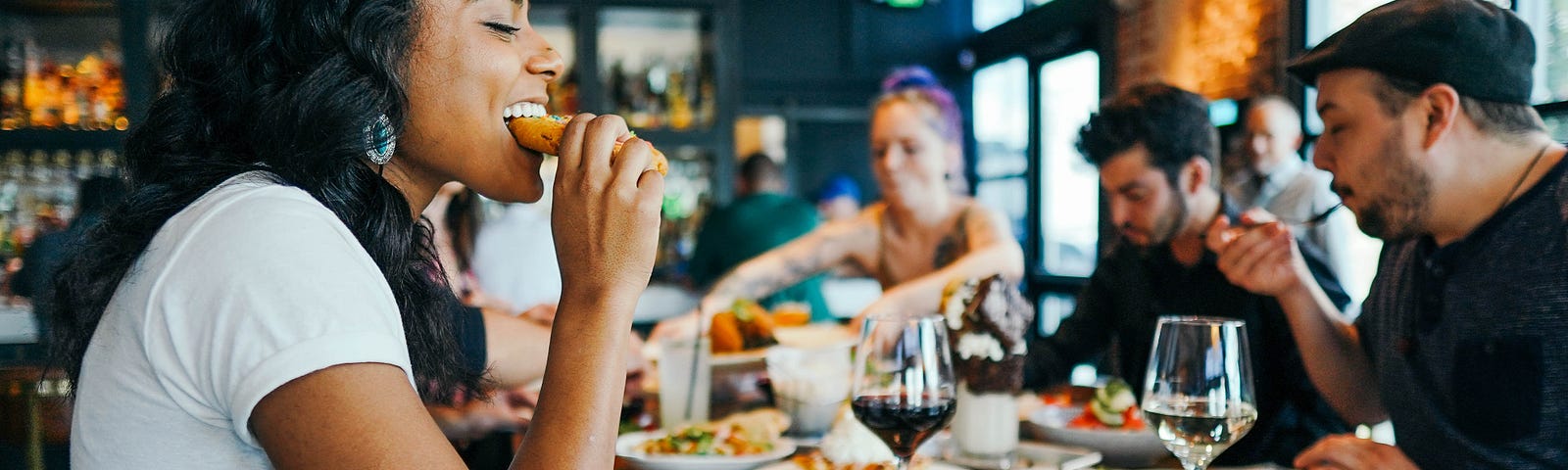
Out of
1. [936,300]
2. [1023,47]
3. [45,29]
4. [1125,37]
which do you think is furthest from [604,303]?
[1023,47]

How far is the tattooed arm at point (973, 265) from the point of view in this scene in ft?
8.03

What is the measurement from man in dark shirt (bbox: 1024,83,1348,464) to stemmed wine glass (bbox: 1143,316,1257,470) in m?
1.01

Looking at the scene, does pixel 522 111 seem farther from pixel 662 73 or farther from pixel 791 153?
pixel 791 153

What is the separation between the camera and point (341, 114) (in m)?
0.96

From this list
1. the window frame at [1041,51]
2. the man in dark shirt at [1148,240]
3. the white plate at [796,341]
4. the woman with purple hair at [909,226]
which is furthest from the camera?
the window frame at [1041,51]

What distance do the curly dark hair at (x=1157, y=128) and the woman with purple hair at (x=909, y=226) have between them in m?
0.45

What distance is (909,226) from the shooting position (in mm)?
3066

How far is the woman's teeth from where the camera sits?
109 centimetres

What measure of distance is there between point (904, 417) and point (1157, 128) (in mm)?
1357

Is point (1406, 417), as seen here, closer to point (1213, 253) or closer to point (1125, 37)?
point (1213, 253)

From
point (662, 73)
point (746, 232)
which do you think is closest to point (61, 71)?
point (662, 73)

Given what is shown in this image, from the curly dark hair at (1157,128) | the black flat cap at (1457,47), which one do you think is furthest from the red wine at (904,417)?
the curly dark hair at (1157,128)

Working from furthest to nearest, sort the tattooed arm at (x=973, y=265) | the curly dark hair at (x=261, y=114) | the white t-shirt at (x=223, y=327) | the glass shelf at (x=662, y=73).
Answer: the glass shelf at (x=662, y=73), the tattooed arm at (x=973, y=265), the curly dark hair at (x=261, y=114), the white t-shirt at (x=223, y=327)

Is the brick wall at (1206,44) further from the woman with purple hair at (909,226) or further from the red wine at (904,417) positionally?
the red wine at (904,417)
